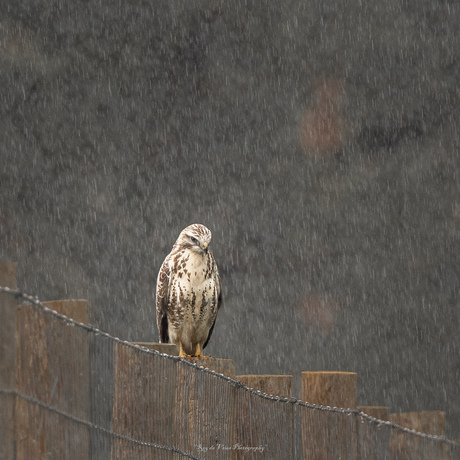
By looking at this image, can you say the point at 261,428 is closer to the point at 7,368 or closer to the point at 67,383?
the point at 67,383

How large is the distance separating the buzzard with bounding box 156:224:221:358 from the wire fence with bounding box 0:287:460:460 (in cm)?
157

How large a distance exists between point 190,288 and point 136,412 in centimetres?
254

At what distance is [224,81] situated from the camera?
1123 cm

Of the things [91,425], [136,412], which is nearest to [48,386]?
[91,425]

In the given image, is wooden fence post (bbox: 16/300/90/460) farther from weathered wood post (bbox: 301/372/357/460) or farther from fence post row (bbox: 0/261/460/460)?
weathered wood post (bbox: 301/372/357/460)

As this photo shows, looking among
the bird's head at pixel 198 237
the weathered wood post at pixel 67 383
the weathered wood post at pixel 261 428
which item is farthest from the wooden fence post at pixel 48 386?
the bird's head at pixel 198 237

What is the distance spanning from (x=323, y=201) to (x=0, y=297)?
1001 cm

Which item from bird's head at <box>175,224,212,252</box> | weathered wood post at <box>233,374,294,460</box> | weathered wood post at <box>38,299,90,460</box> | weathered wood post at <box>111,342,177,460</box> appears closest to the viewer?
weathered wood post at <box>38,299,90,460</box>

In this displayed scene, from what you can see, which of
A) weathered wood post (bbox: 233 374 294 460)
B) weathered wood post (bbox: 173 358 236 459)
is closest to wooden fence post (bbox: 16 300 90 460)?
weathered wood post (bbox: 173 358 236 459)

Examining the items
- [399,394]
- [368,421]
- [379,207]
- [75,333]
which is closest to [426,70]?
[379,207]

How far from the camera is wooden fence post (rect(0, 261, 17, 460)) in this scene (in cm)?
169

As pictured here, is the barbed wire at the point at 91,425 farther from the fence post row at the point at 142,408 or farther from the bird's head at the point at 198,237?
the bird's head at the point at 198,237

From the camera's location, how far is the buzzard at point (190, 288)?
467cm

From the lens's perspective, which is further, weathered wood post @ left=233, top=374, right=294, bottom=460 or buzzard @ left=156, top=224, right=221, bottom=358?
buzzard @ left=156, top=224, right=221, bottom=358
